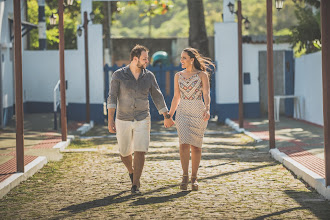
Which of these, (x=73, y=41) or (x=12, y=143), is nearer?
(x=12, y=143)

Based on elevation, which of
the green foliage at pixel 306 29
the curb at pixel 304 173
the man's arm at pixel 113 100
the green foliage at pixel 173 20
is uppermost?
the green foliage at pixel 173 20

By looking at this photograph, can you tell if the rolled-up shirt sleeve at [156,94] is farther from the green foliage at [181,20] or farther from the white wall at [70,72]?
the green foliage at [181,20]

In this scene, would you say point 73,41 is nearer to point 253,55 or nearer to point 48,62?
point 48,62

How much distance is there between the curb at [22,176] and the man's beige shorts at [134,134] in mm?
1598

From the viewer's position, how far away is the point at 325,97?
26.2 ft

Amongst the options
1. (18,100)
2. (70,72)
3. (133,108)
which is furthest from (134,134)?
(70,72)

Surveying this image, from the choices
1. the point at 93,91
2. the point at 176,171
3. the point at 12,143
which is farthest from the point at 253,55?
the point at 176,171

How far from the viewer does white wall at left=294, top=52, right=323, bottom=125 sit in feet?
62.1

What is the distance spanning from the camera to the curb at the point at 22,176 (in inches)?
337

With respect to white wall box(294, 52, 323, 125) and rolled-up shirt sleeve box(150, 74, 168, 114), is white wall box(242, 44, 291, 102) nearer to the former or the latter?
white wall box(294, 52, 323, 125)

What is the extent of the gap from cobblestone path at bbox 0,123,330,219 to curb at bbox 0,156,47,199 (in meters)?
0.08

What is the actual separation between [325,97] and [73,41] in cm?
3722

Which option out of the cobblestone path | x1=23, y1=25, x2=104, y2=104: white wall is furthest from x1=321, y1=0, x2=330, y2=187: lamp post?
x1=23, y1=25, x2=104, y2=104: white wall

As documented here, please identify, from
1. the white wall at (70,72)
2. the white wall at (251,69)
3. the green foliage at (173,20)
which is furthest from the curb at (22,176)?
the green foliage at (173,20)
